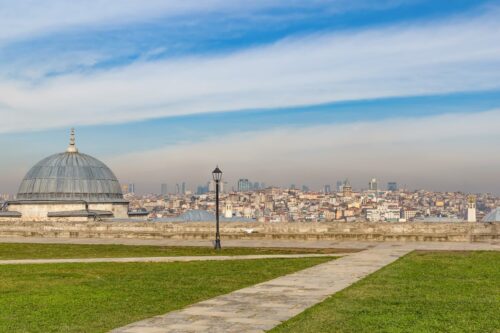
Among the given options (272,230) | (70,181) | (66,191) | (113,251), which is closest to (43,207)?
(66,191)

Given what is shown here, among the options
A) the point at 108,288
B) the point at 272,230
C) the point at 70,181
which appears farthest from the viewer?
the point at 70,181

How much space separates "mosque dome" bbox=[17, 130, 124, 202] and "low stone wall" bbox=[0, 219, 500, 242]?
77.1ft

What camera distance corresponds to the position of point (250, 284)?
1472 centimetres

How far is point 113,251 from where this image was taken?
2614 cm

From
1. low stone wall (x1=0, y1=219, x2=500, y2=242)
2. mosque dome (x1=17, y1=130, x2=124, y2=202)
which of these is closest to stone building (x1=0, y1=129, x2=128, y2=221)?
mosque dome (x1=17, y1=130, x2=124, y2=202)

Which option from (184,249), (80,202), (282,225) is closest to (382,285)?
(184,249)

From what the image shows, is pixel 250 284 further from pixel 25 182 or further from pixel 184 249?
pixel 25 182

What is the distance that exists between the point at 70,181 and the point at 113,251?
3952cm

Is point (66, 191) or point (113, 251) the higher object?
point (66, 191)

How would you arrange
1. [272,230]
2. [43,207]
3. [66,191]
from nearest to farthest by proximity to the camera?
[272,230] < [43,207] < [66,191]

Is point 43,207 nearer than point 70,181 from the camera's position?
Yes

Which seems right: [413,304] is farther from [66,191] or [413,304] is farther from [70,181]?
[70,181]

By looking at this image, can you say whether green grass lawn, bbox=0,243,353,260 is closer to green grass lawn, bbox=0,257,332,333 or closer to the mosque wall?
green grass lawn, bbox=0,257,332,333

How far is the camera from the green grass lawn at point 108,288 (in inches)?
404
